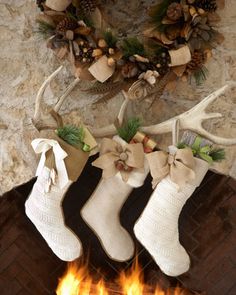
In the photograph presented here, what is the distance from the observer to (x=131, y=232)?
192cm

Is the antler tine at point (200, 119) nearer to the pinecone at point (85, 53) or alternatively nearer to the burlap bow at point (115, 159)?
the burlap bow at point (115, 159)

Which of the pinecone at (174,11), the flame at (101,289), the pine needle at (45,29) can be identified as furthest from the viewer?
the flame at (101,289)

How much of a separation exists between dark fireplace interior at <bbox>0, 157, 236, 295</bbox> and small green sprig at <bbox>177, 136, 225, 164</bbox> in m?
0.20

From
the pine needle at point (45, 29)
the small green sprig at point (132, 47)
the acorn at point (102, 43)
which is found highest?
the pine needle at point (45, 29)

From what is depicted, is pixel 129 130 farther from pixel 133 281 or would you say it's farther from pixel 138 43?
pixel 133 281

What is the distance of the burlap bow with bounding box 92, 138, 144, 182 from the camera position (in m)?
1.63

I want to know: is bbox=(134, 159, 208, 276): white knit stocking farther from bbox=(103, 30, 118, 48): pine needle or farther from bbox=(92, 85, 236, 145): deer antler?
bbox=(103, 30, 118, 48): pine needle

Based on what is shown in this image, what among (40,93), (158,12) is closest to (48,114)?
(40,93)

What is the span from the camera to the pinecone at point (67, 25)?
1.59m

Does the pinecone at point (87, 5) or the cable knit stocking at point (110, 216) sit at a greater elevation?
the pinecone at point (87, 5)

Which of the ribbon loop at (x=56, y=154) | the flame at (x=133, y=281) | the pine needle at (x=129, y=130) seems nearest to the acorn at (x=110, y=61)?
the pine needle at (x=129, y=130)

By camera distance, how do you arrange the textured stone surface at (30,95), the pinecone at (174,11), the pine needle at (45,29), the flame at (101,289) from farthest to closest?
the flame at (101,289) < the textured stone surface at (30,95) < the pine needle at (45,29) < the pinecone at (174,11)

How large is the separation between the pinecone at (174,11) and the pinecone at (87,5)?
0.83 feet

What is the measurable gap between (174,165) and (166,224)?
243 mm
